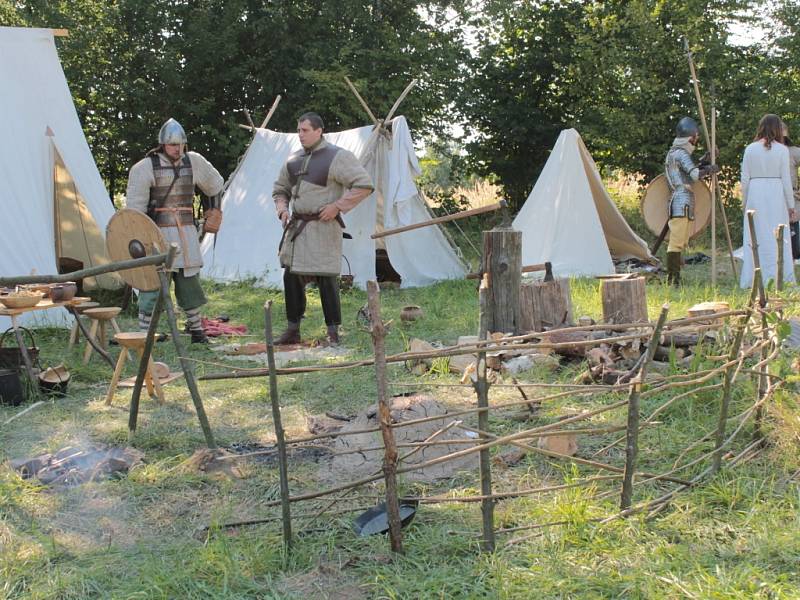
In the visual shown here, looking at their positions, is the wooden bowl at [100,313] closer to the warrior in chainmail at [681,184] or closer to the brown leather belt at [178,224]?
the brown leather belt at [178,224]

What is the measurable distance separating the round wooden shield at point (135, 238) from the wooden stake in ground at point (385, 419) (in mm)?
2671

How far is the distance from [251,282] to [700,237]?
5512 millimetres

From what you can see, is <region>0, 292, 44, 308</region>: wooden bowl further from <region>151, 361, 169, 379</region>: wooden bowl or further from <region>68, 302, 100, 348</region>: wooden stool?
<region>151, 361, 169, 379</region>: wooden bowl

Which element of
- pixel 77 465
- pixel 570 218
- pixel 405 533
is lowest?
pixel 405 533

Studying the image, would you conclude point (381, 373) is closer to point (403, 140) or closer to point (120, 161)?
point (403, 140)

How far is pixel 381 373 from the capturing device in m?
2.24

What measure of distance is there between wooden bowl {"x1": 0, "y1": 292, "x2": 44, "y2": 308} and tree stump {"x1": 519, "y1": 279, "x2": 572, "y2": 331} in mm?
2514

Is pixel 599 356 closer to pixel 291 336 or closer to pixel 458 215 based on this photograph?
pixel 458 215

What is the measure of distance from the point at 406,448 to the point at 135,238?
2267 mm

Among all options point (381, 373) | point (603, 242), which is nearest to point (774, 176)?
point (603, 242)

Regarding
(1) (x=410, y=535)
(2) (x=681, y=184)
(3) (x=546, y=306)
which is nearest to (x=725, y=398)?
(1) (x=410, y=535)

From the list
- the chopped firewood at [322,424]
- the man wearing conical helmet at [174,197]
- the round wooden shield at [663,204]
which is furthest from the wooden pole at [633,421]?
the round wooden shield at [663,204]

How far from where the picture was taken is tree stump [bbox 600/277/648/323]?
441cm

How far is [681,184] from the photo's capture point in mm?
6824
